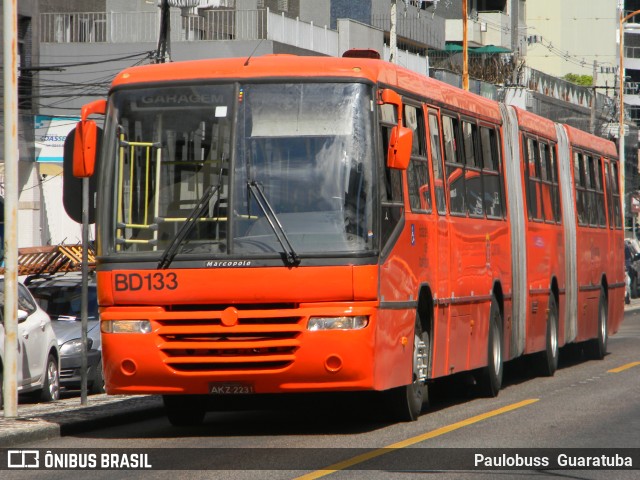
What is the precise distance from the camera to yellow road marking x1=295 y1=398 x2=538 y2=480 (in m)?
10.9

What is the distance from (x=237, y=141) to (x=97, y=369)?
862 cm

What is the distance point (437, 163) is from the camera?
15.8 metres

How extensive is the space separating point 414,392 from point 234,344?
225cm

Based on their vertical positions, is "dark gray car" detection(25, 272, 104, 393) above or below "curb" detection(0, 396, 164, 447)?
above

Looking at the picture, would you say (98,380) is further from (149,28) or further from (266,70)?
(149,28)

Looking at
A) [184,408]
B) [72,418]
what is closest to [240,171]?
[184,408]

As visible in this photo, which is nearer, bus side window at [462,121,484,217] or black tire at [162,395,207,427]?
black tire at [162,395,207,427]

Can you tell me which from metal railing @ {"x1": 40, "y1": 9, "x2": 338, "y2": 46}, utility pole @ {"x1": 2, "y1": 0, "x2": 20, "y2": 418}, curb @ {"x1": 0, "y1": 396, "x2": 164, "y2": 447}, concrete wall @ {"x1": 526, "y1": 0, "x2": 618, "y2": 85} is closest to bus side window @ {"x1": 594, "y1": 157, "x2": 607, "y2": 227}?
curb @ {"x1": 0, "y1": 396, "x2": 164, "y2": 447}

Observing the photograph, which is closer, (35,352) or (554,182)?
(35,352)

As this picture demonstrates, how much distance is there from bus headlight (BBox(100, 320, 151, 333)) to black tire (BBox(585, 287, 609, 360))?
41.4ft

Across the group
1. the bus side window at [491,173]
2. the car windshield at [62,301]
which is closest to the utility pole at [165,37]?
the car windshield at [62,301]

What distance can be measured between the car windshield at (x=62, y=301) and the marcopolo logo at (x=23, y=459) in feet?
31.2

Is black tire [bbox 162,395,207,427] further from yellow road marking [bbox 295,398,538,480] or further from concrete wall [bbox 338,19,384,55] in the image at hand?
concrete wall [bbox 338,19,384,55]

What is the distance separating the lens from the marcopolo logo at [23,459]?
11.9 metres
